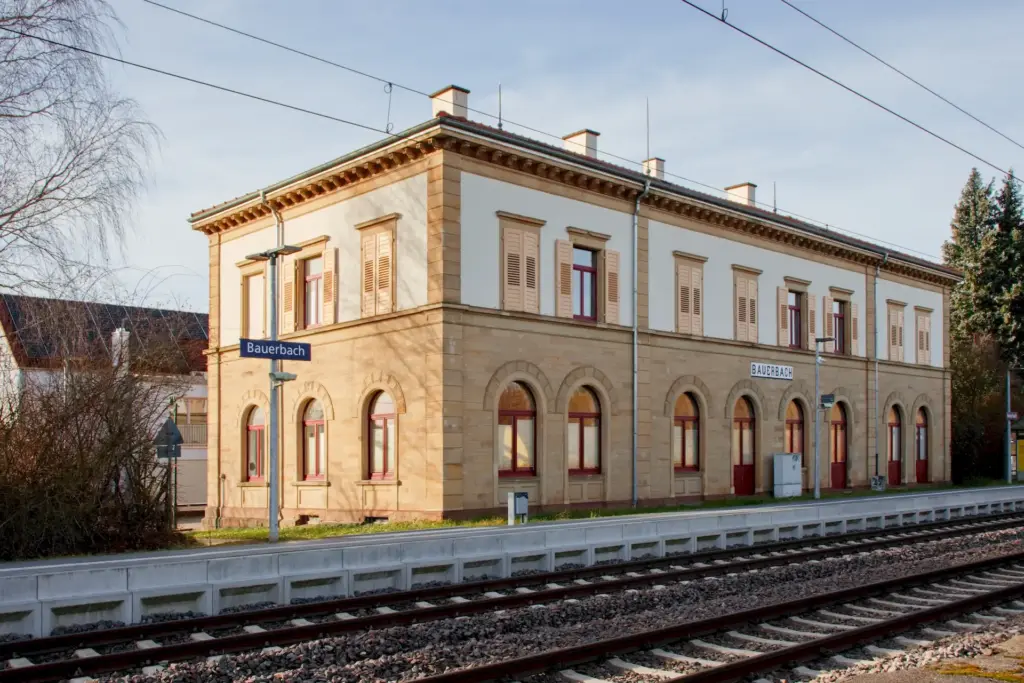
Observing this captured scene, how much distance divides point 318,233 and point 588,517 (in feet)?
34.7

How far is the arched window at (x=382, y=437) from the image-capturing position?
24.1 m

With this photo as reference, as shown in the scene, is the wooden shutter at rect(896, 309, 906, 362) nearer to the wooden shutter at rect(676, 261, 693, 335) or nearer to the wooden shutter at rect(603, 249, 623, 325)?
the wooden shutter at rect(676, 261, 693, 335)

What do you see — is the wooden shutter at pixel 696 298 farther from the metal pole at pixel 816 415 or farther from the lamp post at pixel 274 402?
the lamp post at pixel 274 402

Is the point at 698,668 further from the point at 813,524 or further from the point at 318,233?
the point at 318,233

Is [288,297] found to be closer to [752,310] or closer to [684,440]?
[684,440]

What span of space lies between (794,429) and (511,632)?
2482 cm

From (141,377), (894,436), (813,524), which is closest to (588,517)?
(813,524)

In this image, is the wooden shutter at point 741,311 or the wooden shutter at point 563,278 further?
the wooden shutter at point 741,311

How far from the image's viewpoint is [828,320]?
35094 mm

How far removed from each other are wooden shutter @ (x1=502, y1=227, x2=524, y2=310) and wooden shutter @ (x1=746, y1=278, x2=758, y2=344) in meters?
10.1

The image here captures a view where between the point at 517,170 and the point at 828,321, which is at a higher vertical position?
the point at 517,170

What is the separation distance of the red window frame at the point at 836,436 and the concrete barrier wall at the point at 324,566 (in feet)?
49.1

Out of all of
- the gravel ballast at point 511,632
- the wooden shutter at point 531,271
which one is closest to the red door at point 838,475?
the wooden shutter at point 531,271

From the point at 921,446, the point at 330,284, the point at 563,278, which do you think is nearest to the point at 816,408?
the point at 921,446
